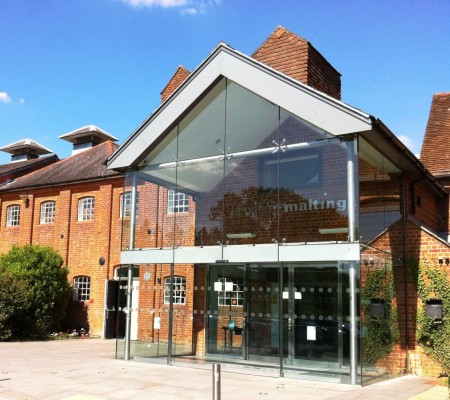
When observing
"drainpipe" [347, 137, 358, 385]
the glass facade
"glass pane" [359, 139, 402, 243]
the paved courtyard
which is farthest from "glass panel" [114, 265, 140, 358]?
"glass pane" [359, 139, 402, 243]

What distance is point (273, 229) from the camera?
11078 millimetres

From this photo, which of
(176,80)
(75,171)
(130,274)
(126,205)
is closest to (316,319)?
(130,274)

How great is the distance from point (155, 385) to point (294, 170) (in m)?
5.07

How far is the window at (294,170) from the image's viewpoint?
10.7m

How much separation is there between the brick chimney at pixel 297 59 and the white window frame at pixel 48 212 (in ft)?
42.0

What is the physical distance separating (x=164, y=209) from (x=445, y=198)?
322 inches

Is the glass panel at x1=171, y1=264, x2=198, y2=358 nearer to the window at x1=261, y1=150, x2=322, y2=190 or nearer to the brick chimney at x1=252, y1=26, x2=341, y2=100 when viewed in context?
the window at x1=261, y1=150, x2=322, y2=190

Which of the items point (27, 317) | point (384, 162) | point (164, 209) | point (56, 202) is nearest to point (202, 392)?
point (164, 209)

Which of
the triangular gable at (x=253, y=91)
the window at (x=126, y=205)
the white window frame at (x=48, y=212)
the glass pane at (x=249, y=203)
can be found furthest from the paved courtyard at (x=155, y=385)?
the white window frame at (x=48, y=212)

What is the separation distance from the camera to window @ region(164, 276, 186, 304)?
41.9ft

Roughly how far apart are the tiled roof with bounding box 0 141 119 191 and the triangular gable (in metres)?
8.37

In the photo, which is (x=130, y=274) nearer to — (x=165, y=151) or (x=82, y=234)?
(x=165, y=151)

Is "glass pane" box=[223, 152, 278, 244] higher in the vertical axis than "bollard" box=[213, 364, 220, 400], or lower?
higher

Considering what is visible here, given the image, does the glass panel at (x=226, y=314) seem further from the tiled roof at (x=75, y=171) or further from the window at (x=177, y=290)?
the tiled roof at (x=75, y=171)
